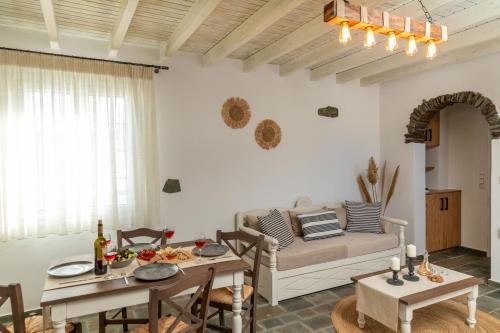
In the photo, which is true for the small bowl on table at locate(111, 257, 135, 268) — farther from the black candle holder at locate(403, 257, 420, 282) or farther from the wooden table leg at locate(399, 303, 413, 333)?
the black candle holder at locate(403, 257, 420, 282)

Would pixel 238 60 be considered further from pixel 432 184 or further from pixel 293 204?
pixel 432 184

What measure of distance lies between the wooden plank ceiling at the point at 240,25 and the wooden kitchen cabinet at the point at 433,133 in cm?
130

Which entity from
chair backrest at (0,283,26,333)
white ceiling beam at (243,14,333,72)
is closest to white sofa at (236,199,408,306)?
white ceiling beam at (243,14,333,72)

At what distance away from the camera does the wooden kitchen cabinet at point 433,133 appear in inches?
207

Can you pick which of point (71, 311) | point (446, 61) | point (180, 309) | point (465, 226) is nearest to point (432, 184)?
point (465, 226)

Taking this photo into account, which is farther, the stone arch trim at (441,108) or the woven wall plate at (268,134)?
the woven wall plate at (268,134)

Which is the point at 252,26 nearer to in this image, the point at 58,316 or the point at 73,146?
the point at 73,146

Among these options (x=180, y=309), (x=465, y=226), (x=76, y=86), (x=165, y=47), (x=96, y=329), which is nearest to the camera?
(x=180, y=309)

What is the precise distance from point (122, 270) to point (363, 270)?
2.85 meters

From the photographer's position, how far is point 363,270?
4.04 meters

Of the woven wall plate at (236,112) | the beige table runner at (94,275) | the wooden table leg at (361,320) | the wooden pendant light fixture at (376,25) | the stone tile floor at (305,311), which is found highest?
the wooden pendant light fixture at (376,25)

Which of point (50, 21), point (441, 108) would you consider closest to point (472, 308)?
point (441, 108)

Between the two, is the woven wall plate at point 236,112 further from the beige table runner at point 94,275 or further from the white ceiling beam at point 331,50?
the beige table runner at point 94,275

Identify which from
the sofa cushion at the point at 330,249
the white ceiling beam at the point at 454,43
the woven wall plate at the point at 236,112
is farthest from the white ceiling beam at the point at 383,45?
the sofa cushion at the point at 330,249
